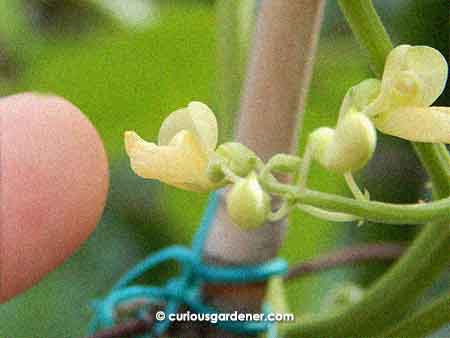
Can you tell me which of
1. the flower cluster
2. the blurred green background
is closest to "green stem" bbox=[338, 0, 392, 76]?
the flower cluster

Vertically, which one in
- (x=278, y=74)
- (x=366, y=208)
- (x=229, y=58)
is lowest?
(x=366, y=208)

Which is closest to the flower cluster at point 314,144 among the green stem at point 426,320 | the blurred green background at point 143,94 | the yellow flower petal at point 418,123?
the yellow flower petal at point 418,123

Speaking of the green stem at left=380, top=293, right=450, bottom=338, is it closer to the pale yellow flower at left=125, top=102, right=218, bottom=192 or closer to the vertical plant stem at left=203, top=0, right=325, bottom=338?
the vertical plant stem at left=203, top=0, right=325, bottom=338

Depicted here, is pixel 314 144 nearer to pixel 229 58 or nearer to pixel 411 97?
pixel 411 97

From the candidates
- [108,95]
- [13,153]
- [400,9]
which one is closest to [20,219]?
[13,153]

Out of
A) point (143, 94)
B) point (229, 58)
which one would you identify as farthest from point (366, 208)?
point (143, 94)

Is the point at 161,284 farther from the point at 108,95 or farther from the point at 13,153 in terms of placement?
the point at 13,153
